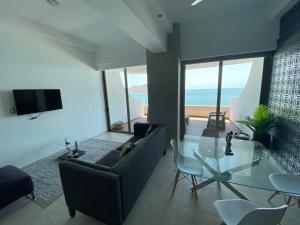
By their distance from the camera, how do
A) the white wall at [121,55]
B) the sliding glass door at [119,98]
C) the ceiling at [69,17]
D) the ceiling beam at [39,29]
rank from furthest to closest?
the sliding glass door at [119,98] → the white wall at [121,55] → the ceiling beam at [39,29] → the ceiling at [69,17]

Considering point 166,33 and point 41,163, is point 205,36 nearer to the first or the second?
point 166,33

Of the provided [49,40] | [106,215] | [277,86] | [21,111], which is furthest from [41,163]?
[277,86]

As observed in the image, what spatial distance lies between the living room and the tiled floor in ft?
0.05

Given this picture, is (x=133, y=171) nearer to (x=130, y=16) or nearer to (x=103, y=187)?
(x=103, y=187)

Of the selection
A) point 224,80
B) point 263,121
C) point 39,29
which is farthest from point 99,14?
point 263,121

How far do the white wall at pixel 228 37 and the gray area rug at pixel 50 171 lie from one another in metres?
3.26

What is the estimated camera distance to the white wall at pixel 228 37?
2.79m

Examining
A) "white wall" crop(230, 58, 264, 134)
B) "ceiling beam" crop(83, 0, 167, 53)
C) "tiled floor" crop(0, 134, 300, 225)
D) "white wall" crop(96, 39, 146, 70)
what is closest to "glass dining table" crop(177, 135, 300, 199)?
"tiled floor" crop(0, 134, 300, 225)

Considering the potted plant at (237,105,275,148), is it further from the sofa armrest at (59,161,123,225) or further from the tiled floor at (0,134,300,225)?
the sofa armrest at (59,161,123,225)

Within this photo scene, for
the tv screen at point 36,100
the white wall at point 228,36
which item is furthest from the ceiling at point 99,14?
the tv screen at point 36,100

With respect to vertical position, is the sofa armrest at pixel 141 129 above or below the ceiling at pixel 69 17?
below

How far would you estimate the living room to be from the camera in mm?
1668

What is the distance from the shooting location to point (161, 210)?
181cm

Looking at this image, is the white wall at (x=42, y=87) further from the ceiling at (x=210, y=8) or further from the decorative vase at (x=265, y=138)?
the decorative vase at (x=265, y=138)
